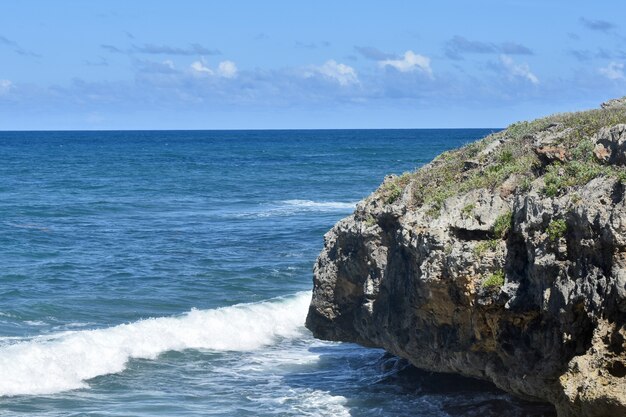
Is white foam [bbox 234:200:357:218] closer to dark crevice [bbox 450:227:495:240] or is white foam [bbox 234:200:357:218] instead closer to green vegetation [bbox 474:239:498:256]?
dark crevice [bbox 450:227:495:240]

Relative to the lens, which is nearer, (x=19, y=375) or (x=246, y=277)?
(x=19, y=375)

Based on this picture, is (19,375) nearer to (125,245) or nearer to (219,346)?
(219,346)

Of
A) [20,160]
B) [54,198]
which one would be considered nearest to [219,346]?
[54,198]

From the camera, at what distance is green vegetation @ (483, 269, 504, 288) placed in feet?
50.3

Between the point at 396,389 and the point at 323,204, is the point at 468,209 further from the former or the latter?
the point at 323,204

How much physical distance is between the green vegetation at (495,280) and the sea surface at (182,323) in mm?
3096

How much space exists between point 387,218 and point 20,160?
8777 cm

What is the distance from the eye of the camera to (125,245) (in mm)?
37562

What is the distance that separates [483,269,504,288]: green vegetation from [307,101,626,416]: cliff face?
0.07ft

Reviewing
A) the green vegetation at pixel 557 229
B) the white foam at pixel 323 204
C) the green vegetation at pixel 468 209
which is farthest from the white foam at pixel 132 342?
the white foam at pixel 323 204

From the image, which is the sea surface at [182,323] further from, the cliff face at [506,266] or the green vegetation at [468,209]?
the green vegetation at [468,209]

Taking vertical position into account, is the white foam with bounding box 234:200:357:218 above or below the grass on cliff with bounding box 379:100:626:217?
below

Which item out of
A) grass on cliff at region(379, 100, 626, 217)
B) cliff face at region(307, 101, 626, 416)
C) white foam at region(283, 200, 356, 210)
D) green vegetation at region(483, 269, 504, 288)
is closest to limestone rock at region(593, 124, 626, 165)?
cliff face at region(307, 101, 626, 416)

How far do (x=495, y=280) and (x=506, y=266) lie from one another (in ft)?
0.95
